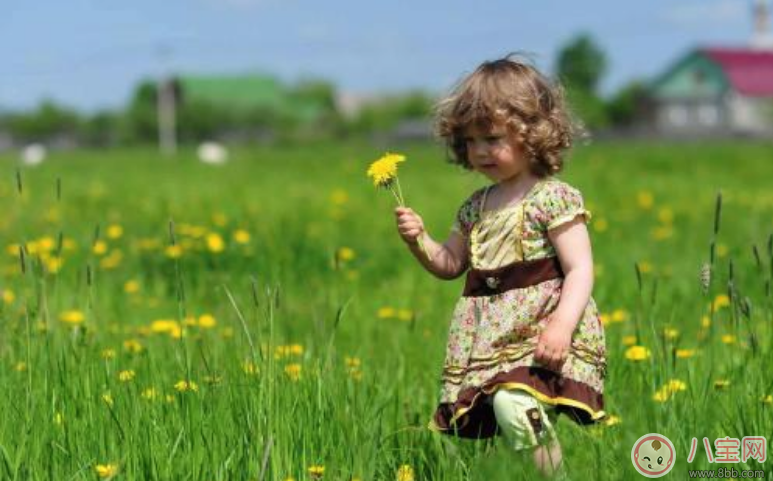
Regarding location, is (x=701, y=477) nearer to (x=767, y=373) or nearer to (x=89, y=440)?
(x=767, y=373)

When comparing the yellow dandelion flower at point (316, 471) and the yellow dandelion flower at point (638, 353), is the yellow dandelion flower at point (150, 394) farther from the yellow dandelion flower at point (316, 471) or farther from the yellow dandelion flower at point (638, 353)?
the yellow dandelion flower at point (638, 353)

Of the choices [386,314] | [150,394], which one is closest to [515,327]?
[150,394]

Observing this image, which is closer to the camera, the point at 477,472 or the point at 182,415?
the point at 477,472

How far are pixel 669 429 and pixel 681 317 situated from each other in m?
3.16

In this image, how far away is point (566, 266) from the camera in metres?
3.06

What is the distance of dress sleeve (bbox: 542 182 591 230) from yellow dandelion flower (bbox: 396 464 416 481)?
662 millimetres

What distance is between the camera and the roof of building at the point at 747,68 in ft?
245

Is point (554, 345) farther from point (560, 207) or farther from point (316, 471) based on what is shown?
point (316, 471)

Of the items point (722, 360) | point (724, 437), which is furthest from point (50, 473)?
point (722, 360)

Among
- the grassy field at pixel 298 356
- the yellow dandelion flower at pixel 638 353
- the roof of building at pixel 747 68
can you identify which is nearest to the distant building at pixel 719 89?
the roof of building at pixel 747 68

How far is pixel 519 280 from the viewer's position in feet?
10.2

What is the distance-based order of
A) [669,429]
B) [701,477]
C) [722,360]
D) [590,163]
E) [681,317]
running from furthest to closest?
[590,163] → [681,317] → [722,360] → [669,429] → [701,477]

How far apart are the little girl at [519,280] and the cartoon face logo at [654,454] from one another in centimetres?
39

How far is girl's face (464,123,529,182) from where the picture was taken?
10.2 feet
